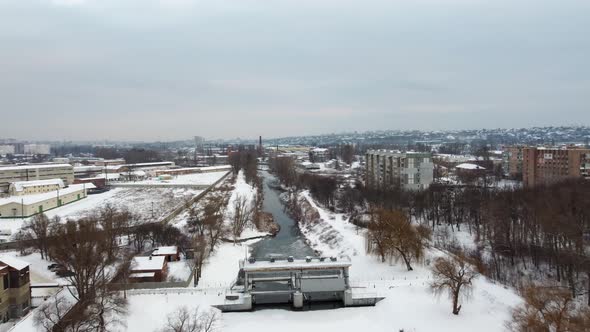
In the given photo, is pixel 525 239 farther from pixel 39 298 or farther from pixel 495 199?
pixel 39 298

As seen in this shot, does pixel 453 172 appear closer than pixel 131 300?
No

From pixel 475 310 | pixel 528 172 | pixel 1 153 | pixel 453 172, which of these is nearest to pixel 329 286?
pixel 475 310

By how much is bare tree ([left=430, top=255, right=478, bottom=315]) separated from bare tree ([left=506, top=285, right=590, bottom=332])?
206cm

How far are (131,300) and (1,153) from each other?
15717 centimetres

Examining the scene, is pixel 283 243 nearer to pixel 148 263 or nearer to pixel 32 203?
pixel 148 263

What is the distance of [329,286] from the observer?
17625 mm

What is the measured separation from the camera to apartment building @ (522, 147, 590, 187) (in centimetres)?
4523

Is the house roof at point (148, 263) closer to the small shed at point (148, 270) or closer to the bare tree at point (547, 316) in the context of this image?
the small shed at point (148, 270)

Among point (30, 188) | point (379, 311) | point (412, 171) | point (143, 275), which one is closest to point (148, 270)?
point (143, 275)

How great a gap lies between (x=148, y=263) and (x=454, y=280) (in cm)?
1340

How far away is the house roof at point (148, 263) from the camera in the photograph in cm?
1977

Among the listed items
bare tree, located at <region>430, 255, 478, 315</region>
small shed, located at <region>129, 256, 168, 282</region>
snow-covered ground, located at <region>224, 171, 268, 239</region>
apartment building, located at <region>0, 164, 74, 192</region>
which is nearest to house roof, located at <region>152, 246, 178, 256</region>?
small shed, located at <region>129, 256, 168, 282</region>

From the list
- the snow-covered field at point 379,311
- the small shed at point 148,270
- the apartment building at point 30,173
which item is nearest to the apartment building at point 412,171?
the snow-covered field at point 379,311

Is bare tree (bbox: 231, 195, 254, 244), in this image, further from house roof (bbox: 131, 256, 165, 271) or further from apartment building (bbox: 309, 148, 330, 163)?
apartment building (bbox: 309, 148, 330, 163)
